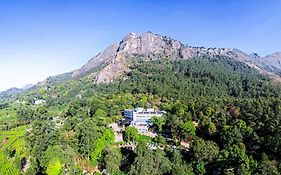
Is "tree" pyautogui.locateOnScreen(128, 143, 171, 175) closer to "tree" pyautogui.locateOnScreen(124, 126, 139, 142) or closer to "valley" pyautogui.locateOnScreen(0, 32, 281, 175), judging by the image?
"valley" pyautogui.locateOnScreen(0, 32, 281, 175)

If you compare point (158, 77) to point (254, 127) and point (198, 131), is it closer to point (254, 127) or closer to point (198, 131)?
point (198, 131)

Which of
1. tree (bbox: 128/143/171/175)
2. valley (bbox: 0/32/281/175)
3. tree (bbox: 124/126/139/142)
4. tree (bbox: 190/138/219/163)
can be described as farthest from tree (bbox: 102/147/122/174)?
tree (bbox: 190/138/219/163)

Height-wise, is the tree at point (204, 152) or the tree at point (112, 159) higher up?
the tree at point (204, 152)

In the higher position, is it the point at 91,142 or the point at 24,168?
the point at 91,142

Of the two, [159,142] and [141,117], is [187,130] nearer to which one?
[159,142]

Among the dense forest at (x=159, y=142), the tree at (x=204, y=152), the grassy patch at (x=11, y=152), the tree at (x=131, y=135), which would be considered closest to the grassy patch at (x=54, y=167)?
the dense forest at (x=159, y=142)

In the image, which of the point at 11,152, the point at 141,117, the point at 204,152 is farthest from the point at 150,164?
the point at 11,152

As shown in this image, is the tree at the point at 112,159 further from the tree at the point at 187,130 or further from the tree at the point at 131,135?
the tree at the point at 187,130

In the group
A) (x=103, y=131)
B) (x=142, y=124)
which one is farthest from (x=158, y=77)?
(x=103, y=131)
